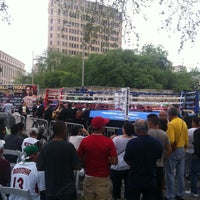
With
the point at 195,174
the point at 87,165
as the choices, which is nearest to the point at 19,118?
the point at 195,174

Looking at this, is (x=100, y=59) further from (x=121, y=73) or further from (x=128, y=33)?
(x=128, y=33)

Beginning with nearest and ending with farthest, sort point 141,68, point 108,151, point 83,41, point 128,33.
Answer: point 108,151, point 128,33, point 83,41, point 141,68

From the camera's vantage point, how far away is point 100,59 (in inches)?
2215

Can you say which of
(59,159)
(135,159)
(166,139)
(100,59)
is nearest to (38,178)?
(59,159)

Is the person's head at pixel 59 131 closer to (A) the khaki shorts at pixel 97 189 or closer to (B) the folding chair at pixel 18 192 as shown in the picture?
(A) the khaki shorts at pixel 97 189

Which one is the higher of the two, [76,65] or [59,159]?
[76,65]

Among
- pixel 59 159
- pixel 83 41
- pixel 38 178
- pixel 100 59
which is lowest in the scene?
pixel 38 178

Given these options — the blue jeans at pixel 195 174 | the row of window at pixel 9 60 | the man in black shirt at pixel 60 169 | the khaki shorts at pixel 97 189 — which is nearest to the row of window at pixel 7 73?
the row of window at pixel 9 60

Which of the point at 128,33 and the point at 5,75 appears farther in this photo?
the point at 5,75

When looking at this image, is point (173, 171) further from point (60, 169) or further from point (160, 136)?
point (60, 169)

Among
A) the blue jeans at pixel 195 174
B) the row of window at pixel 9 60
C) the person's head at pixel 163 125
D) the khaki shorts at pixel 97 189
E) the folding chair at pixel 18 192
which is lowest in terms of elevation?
the blue jeans at pixel 195 174

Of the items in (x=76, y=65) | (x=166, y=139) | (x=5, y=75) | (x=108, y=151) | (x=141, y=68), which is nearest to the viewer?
(x=108, y=151)

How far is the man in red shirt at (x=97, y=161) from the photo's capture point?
16.1 ft

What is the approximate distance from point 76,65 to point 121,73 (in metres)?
13.5
